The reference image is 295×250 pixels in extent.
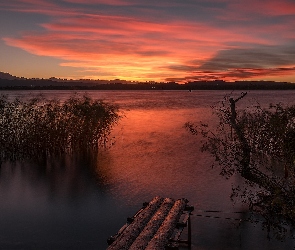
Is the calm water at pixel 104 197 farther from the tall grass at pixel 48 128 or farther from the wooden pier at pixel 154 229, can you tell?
the wooden pier at pixel 154 229

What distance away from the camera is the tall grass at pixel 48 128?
3128cm

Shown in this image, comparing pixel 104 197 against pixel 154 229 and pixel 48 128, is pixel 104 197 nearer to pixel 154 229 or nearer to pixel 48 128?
pixel 48 128

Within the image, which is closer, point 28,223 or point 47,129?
point 28,223

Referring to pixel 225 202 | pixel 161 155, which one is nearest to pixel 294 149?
pixel 225 202

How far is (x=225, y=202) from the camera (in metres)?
22.2

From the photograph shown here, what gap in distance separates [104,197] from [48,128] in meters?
10.7

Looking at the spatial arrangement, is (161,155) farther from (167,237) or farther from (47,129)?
(167,237)

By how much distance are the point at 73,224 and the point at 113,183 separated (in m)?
7.99

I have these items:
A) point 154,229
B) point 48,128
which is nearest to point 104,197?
point 48,128

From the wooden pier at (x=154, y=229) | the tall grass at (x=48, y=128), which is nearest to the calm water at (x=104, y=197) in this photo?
the tall grass at (x=48, y=128)

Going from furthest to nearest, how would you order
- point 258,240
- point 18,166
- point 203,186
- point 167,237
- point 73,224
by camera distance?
point 18,166 → point 203,186 → point 73,224 → point 258,240 → point 167,237

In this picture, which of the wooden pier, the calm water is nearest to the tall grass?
Result: the calm water

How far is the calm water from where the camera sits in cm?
1709

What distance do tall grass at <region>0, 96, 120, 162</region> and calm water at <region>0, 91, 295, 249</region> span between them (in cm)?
147
